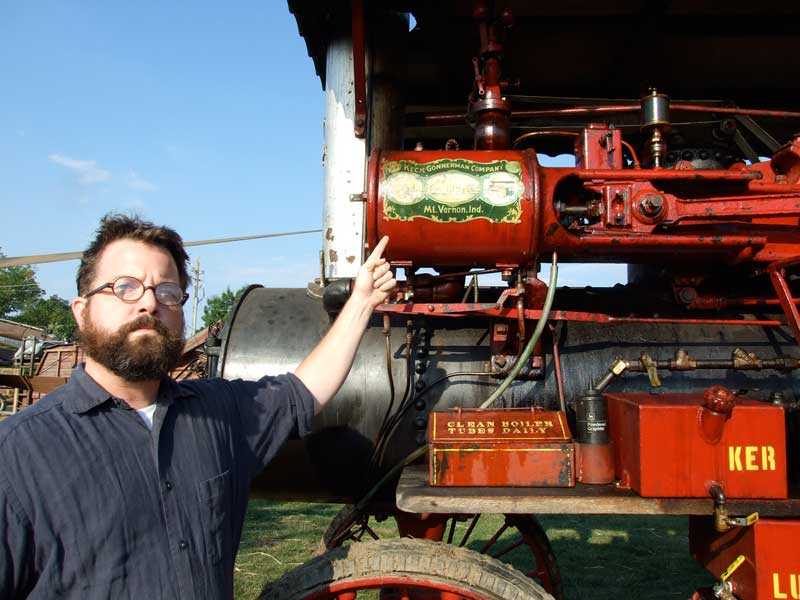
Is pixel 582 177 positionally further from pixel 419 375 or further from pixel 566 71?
pixel 566 71

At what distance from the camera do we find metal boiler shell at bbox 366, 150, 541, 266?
6.82ft

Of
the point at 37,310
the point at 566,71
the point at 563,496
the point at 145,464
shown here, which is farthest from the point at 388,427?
the point at 37,310

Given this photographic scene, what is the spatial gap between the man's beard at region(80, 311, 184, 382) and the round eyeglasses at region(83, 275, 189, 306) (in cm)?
6

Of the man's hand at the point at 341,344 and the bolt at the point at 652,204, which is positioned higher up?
the bolt at the point at 652,204

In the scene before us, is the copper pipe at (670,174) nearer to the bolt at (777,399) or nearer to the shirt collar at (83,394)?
the bolt at (777,399)

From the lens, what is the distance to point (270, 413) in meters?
1.83

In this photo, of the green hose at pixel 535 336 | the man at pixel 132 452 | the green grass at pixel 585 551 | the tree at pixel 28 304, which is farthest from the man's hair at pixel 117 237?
the tree at pixel 28 304

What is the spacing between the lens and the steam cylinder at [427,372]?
234 centimetres

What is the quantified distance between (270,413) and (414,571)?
599 millimetres

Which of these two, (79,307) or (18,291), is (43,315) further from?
(79,307)

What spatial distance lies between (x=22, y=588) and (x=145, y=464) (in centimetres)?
32

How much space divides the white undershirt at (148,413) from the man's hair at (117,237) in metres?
0.32

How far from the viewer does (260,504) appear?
6.61 metres

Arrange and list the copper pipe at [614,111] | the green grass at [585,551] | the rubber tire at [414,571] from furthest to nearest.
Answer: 1. the green grass at [585,551]
2. the copper pipe at [614,111]
3. the rubber tire at [414,571]
